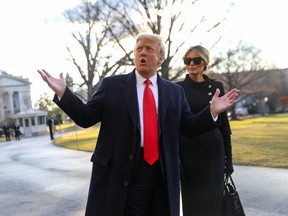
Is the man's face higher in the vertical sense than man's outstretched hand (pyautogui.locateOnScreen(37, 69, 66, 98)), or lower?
higher

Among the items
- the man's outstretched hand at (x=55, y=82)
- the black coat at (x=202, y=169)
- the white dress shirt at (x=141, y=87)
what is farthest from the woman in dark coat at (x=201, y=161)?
the man's outstretched hand at (x=55, y=82)

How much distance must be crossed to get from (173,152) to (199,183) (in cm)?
101

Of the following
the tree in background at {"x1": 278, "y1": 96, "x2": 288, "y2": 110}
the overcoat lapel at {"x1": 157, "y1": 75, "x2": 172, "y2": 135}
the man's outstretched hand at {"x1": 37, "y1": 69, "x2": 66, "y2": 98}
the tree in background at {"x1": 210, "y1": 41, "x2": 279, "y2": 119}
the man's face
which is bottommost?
the tree in background at {"x1": 278, "y1": 96, "x2": 288, "y2": 110}

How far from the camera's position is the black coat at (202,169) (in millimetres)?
3969

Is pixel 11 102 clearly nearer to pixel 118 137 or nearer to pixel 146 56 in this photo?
pixel 146 56

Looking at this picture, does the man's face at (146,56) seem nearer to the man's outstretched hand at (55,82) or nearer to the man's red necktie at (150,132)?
the man's red necktie at (150,132)

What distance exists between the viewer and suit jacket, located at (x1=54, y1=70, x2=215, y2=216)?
2844 millimetres

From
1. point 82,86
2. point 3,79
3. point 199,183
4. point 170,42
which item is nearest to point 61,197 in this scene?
point 199,183

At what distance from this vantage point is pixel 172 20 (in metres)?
25.2

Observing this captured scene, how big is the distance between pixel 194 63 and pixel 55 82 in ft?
5.65

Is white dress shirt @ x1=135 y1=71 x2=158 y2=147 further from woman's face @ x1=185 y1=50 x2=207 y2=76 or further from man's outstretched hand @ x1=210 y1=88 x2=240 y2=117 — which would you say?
woman's face @ x1=185 y1=50 x2=207 y2=76

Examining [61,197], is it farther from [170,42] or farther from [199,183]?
[170,42]

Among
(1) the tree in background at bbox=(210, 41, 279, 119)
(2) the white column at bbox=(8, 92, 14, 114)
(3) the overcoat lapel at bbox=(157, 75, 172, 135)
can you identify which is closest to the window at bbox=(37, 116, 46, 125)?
(1) the tree in background at bbox=(210, 41, 279, 119)

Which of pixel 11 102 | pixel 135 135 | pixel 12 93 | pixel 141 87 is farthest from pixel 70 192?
pixel 11 102
